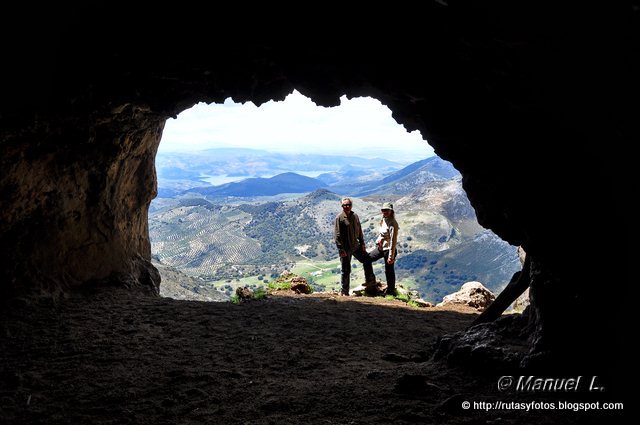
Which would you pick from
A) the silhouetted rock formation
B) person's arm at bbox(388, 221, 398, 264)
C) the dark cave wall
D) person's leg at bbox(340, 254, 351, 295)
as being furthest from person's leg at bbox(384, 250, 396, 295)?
the dark cave wall

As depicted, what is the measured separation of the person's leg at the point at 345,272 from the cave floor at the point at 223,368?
3200 millimetres

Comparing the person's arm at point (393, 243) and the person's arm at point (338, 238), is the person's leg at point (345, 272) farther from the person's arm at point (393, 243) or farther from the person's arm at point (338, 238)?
the person's arm at point (393, 243)

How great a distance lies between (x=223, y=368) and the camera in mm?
6203

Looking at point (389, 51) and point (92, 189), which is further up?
point (389, 51)

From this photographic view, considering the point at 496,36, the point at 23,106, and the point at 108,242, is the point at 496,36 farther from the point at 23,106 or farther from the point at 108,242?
the point at 108,242

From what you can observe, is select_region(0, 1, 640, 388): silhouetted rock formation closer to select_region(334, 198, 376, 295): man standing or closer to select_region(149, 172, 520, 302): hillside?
select_region(334, 198, 376, 295): man standing

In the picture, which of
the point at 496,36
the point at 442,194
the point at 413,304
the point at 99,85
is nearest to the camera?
the point at 496,36

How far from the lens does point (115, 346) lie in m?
6.88

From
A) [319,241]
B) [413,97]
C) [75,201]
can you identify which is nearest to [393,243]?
[413,97]

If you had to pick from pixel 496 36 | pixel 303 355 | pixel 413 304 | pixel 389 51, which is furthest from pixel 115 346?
pixel 413 304

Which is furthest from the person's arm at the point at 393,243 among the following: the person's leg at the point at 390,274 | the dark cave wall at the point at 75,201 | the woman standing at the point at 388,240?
the dark cave wall at the point at 75,201

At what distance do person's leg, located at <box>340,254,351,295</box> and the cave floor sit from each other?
3.20m

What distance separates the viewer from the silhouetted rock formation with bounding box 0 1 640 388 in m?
4.34

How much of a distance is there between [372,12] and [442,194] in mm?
108553
